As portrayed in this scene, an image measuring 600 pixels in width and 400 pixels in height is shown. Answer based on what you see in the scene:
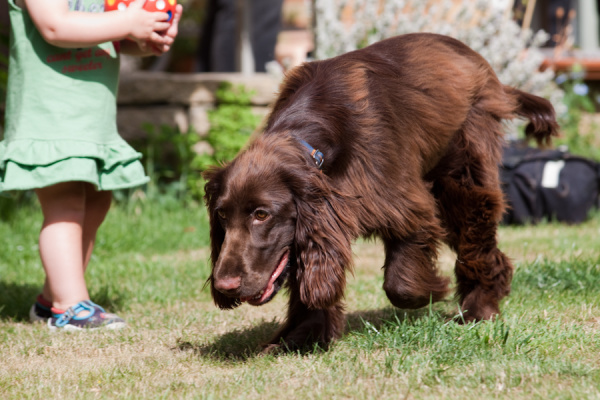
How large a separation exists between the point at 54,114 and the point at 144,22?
1.90 feet

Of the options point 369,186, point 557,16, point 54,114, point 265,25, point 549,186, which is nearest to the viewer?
point 369,186

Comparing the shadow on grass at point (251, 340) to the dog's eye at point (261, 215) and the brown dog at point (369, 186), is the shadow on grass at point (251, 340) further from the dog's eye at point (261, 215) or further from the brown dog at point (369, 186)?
the dog's eye at point (261, 215)

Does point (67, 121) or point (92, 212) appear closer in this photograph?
point (67, 121)

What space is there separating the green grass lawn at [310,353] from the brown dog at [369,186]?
0.20 metres

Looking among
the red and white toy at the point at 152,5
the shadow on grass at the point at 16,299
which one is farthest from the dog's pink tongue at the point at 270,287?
the shadow on grass at the point at 16,299

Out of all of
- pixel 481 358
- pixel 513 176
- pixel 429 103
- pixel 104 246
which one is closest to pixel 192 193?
pixel 104 246

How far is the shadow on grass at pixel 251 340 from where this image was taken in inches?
112

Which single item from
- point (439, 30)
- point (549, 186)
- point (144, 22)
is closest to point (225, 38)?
point (439, 30)

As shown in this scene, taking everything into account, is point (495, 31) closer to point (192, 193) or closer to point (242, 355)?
point (192, 193)

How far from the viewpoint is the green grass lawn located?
2299 mm

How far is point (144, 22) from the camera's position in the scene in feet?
10.2

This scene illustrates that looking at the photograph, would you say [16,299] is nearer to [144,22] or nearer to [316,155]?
[144,22]

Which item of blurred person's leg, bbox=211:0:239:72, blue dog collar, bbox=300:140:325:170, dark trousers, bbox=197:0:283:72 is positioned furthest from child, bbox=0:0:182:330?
blurred person's leg, bbox=211:0:239:72

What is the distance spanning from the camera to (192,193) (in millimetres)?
6336
